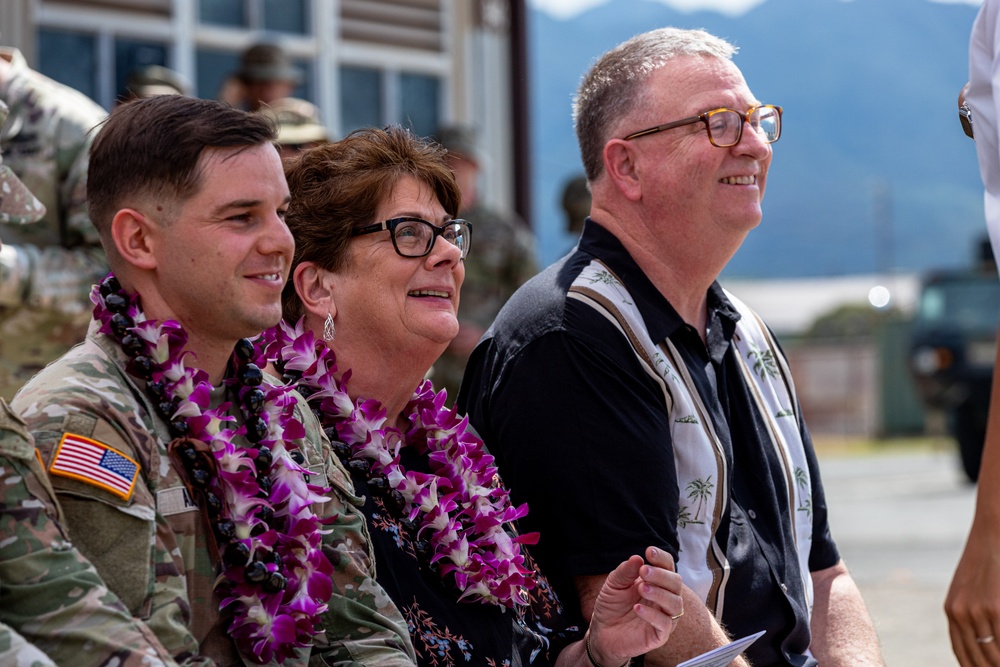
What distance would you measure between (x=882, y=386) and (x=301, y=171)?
25631 mm

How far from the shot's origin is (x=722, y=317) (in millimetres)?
3359

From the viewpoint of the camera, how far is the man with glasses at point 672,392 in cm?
289

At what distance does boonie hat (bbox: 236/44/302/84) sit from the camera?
625cm

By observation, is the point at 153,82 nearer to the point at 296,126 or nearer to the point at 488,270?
the point at 296,126

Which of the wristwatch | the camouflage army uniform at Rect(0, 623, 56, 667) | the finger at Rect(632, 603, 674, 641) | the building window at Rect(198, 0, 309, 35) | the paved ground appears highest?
the building window at Rect(198, 0, 309, 35)

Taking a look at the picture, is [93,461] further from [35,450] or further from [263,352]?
[263,352]

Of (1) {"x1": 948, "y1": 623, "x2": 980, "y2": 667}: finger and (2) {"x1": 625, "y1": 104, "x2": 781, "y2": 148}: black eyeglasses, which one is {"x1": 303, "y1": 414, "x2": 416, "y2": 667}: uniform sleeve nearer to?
(1) {"x1": 948, "y1": 623, "x2": 980, "y2": 667}: finger

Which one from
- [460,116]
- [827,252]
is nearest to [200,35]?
[460,116]

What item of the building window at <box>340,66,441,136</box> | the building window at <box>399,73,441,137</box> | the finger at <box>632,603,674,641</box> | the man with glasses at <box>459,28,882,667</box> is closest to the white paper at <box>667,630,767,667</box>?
the finger at <box>632,603,674,641</box>

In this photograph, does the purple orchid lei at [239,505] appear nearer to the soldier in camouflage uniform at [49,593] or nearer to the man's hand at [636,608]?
the soldier in camouflage uniform at [49,593]

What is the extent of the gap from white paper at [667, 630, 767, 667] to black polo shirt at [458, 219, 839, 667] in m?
0.31

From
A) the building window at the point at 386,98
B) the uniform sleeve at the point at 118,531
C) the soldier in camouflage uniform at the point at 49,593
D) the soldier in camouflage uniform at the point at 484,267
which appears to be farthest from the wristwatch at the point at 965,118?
the building window at the point at 386,98

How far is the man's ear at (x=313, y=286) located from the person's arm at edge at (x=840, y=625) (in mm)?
1425

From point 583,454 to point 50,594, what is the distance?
129 centimetres
